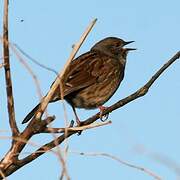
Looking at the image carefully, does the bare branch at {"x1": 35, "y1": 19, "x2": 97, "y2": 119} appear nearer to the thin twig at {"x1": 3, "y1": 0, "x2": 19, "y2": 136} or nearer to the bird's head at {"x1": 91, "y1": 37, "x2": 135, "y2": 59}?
the thin twig at {"x1": 3, "y1": 0, "x2": 19, "y2": 136}

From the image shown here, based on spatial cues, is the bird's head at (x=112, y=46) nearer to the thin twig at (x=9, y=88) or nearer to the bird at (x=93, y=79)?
the bird at (x=93, y=79)

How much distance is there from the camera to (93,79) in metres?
6.65

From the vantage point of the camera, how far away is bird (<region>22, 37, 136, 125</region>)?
632cm

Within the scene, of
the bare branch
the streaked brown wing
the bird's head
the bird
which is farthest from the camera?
the bird's head

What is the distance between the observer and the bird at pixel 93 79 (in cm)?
632

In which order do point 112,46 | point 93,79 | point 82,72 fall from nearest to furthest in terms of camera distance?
point 82,72
point 93,79
point 112,46

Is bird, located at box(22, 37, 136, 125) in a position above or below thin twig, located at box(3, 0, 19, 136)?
below

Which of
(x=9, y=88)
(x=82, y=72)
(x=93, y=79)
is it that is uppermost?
(x=9, y=88)

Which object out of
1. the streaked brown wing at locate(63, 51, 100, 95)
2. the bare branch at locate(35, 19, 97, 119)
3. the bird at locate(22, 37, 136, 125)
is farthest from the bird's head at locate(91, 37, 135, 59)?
the bare branch at locate(35, 19, 97, 119)

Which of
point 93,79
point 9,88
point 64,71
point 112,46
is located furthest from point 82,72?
point 64,71

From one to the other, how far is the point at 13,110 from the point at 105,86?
393 centimetres

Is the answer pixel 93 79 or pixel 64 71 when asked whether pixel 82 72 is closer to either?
pixel 93 79

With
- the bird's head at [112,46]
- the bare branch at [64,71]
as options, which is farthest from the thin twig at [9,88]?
the bird's head at [112,46]

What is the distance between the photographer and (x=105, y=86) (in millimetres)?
6695
